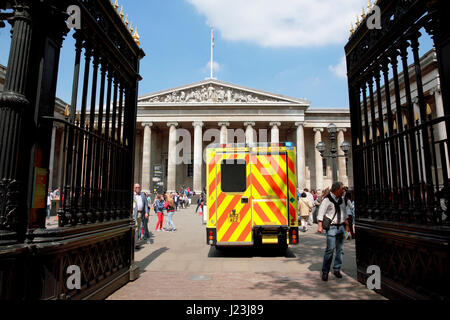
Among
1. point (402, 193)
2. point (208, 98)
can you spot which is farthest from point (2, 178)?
point (208, 98)

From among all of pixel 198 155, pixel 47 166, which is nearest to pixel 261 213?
pixel 47 166

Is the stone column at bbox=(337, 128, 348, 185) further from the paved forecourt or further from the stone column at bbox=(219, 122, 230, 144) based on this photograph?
the paved forecourt

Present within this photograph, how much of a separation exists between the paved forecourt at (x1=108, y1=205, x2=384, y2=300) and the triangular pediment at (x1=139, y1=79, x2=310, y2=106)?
35.1 meters

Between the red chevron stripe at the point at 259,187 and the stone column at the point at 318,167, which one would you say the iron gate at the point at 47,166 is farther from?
the stone column at the point at 318,167

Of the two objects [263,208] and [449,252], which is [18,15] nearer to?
[449,252]

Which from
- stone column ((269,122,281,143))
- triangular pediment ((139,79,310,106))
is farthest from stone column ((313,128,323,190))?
triangular pediment ((139,79,310,106))

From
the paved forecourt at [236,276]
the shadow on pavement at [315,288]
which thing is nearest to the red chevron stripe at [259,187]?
the paved forecourt at [236,276]

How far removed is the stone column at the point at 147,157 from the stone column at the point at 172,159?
2682 millimetres

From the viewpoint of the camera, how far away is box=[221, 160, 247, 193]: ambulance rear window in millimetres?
8359

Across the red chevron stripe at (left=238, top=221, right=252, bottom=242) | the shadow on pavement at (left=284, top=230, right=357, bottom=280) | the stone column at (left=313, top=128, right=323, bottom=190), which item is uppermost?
the stone column at (left=313, top=128, right=323, bottom=190)

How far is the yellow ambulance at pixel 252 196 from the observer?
8.17 meters

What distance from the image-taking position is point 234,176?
8.42m
